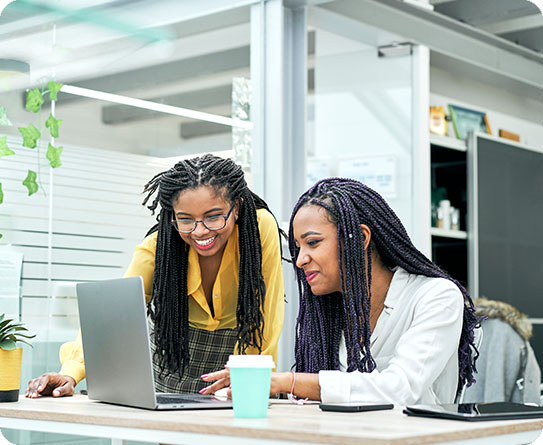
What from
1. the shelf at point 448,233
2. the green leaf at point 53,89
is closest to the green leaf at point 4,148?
the green leaf at point 53,89

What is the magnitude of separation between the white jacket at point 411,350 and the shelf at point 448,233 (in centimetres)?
264

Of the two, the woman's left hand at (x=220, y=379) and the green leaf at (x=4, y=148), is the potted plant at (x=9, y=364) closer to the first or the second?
the woman's left hand at (x=220, y=379)

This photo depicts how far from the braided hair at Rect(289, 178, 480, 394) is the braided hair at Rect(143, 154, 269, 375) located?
26cm

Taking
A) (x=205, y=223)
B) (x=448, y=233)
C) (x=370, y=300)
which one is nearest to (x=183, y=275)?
(x=205, y=223)

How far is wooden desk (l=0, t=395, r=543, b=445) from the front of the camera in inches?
47.8

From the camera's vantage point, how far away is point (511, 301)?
16.5 ft

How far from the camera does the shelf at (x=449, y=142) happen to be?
15.3 feet

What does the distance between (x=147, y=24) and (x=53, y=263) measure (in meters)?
Answer: 1.15

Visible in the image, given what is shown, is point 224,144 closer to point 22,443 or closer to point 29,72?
point 29,72

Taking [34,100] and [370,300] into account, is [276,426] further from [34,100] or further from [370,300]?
[34,100]

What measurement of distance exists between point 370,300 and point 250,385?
0.61m

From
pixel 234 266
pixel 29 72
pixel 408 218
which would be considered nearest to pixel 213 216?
pixel 234 266

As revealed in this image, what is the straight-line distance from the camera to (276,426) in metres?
1.30

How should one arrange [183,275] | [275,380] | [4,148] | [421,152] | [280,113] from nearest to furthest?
[275,380]
[183,275]
[4,148]
[280,113]
[421,152]
